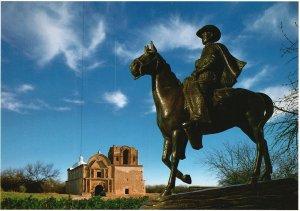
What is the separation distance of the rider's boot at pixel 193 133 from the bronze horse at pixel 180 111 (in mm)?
74

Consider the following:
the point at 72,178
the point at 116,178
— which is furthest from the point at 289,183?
the point at 72,178

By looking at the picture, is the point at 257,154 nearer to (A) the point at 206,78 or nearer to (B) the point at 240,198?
(B) the point at 240,198

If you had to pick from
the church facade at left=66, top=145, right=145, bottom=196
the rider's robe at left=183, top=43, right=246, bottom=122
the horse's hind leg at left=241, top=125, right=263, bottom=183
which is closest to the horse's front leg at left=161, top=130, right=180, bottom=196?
the rider's robe at left=183, top=43, right=246, bottom=122

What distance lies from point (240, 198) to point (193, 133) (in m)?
1.18

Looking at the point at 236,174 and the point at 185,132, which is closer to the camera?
the point at 185,132

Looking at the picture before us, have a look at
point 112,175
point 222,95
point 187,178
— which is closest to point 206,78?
point 222,95

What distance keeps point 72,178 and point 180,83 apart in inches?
2270

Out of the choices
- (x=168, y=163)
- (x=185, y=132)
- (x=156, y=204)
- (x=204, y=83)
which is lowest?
(x=156, y=204)

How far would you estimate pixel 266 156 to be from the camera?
594 cm

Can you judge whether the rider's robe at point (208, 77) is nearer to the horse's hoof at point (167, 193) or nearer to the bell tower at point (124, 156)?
the horse's hoof at point (167, 193)

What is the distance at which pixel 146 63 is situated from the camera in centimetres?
596

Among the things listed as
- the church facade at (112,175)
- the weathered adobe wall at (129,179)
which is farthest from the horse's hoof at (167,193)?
the weathered adobe wall at (129,179)

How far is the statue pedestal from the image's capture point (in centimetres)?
525

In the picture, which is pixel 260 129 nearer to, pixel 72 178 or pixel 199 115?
pixel 199 115
